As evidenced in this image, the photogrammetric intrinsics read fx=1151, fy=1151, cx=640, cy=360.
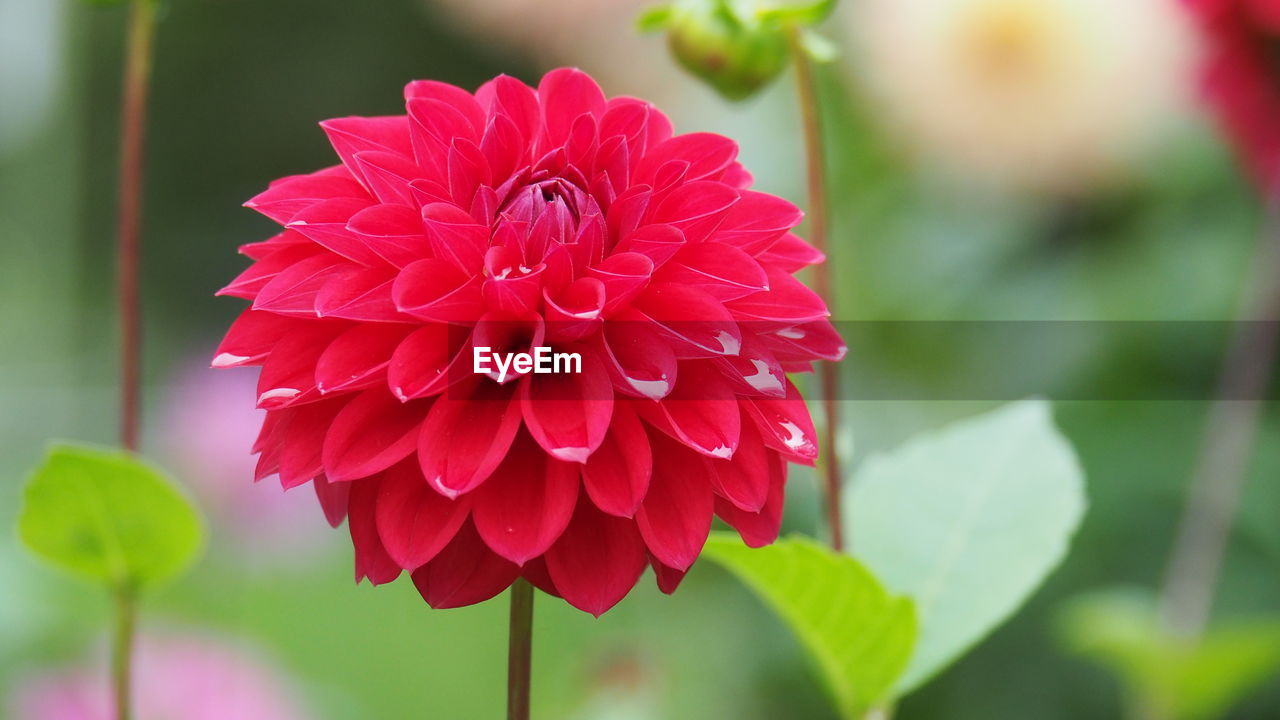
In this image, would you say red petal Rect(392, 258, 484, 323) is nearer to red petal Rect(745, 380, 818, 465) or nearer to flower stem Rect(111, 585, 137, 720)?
red petal Rect(745, 380, 818, 465)

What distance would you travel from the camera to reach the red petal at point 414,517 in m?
0.23

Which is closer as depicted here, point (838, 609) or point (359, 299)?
point (359, 299)

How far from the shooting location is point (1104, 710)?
1.00 m

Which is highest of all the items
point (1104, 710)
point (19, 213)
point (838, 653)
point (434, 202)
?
point (19, 213)

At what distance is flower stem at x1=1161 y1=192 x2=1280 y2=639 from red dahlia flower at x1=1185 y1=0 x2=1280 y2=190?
1.9 inches

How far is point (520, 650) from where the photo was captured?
0.25 metres

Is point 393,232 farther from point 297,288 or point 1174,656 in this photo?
point 1174,656

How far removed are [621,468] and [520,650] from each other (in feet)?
0.15

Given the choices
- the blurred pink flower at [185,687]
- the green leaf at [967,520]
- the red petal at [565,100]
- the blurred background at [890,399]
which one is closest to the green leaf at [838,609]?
the green leaf at [967,520]

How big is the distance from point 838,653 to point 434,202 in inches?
8.0

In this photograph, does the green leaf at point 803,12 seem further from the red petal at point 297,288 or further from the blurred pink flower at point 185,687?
the blurred pink flower at point 185,687

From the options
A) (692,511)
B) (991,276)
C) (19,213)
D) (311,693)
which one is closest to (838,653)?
(692,511)

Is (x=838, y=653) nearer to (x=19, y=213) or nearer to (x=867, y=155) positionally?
(x=867, y=155)

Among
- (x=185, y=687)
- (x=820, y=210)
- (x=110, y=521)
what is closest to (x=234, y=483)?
(x=185, y=687)
